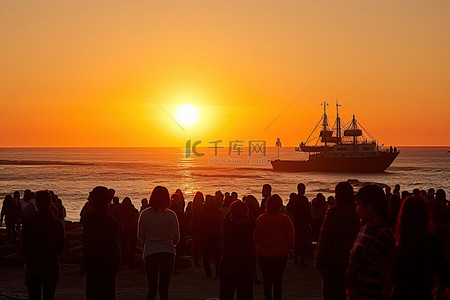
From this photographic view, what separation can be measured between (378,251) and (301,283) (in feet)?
24.8

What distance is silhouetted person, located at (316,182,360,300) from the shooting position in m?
7.02

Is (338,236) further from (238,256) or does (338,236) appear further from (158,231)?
(158,231)

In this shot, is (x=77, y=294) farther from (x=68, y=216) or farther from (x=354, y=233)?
(x=68, y=216)

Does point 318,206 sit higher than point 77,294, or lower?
higher

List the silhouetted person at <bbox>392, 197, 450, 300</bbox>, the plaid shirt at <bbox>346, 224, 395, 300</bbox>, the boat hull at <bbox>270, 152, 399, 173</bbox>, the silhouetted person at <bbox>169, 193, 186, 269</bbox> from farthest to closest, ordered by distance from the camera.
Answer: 1. the boat hull at <bbox>270, 152, 399, 173</bbox>
2. the silhouetted person at <bbox>169, 193, 186, 269</bbox>
3. the plaid shirt at <bbox>346, 224, 395, 300</bbox>
4. the silhouetted person at <bbox>392, 197, 450, 300</bbox>

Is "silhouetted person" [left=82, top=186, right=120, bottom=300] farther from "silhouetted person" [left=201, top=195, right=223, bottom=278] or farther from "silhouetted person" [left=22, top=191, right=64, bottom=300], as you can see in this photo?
"silhouetted person" [left=201, top=195, right=223, bottom=278]

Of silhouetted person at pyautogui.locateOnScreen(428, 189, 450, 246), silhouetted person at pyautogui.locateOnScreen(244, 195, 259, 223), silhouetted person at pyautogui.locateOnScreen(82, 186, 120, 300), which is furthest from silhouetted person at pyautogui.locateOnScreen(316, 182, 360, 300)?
silhouetted person at pyautogui.locateOnScreen(428, 189, 450, 246)

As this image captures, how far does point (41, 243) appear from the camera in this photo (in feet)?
24.0

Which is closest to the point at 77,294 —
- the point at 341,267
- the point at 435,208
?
the point at 341,267

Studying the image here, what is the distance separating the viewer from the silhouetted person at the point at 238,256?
7770 millimetres

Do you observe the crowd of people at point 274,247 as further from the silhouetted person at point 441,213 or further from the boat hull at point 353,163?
the boat hull at point 353,163

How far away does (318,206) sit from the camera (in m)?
16.1

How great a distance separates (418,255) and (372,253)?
0.47 meters

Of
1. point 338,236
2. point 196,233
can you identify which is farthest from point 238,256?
point 196,233
